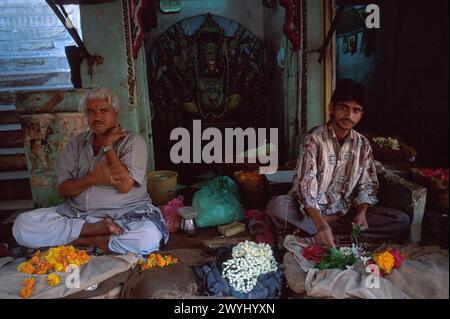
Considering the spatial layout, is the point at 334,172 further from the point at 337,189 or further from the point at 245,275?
the point at 245,275

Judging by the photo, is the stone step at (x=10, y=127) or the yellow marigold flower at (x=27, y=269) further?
the stone step at (x=10, y=127)

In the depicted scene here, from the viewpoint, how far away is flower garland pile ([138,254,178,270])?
3.18 metres

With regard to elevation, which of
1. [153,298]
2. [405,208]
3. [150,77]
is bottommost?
[153,298]

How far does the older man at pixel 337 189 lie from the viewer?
3.44 meters

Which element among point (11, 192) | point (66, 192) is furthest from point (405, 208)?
point (11, 192)

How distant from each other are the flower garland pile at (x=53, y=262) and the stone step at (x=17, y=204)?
70.8 inches

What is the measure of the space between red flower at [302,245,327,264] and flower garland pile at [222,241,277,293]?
28cm

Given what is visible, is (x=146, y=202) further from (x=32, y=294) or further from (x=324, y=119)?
(x=324, y=119)

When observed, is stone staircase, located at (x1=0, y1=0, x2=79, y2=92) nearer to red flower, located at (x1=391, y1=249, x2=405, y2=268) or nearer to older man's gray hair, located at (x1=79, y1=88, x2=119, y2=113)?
older man's gray hair, located at (x1=79, y1=88, x2=119, y2=113)

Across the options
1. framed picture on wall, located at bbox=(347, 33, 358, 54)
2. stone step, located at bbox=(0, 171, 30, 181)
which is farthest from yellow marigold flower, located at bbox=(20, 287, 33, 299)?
framed picture on wall, located at bbox=(347, 33, 358, 54)

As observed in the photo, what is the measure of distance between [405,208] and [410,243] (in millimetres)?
308

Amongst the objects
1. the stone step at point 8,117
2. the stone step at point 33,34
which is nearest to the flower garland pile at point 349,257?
the stone step at point 8,117

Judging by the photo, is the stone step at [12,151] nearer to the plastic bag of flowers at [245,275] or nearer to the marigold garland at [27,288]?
the marigold garland at [27,288]
